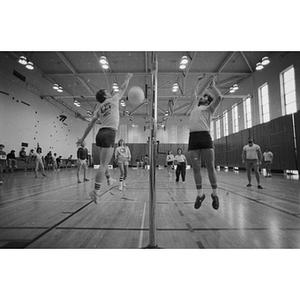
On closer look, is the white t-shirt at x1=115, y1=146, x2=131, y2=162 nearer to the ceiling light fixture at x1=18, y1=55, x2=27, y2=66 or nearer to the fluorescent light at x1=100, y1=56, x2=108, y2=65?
the fluorescent light at x1=100, y1=56, x2=108, y2=65

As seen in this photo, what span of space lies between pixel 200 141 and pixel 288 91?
10.6 m

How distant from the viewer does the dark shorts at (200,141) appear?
216 cm

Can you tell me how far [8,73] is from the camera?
3.63m

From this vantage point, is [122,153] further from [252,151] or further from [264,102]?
[264,102]

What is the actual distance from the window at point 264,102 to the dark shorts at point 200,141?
1059 cm

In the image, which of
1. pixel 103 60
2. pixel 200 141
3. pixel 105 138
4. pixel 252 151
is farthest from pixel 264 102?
pixel 105 138

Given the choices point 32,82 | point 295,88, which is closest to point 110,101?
point 32,82

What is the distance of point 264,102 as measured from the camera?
11477 millimetres

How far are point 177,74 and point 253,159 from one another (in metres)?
3.71

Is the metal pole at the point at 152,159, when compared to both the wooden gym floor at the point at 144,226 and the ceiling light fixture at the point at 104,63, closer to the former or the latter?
the wooden gym floor at the point at 144,226

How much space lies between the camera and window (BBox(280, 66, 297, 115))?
30.0ft

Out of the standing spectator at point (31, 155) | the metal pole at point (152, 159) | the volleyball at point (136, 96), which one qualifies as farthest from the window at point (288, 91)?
the standing spectator at point (31, 155)

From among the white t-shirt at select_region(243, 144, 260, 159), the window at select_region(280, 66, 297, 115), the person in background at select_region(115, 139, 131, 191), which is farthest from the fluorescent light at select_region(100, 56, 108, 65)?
the window at select_region(280, 66, 297, 115)
